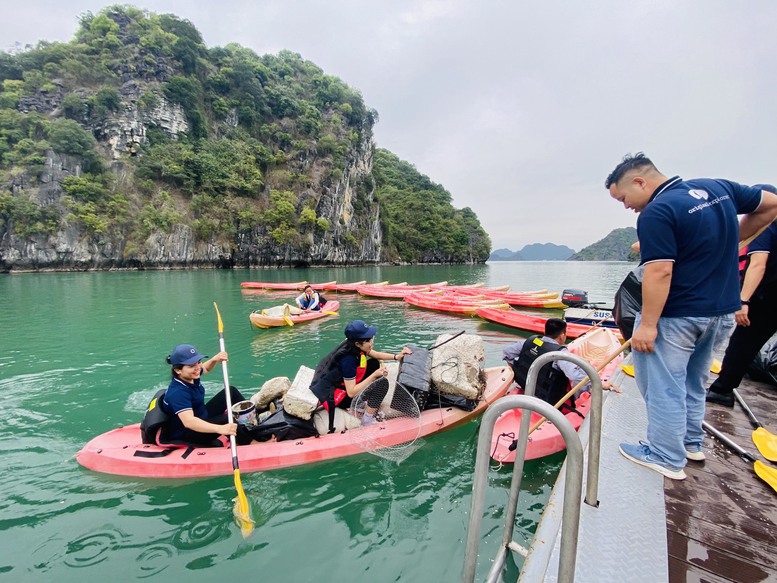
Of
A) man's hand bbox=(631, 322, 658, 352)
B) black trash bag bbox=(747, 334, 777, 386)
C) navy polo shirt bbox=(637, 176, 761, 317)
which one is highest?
navy polo shirt bbox=(637, 176, 761, 317)

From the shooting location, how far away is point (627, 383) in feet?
14.3

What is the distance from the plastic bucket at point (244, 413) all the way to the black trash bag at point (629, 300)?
437 centimetres

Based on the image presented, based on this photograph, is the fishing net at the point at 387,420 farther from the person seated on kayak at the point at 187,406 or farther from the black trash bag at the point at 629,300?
the black trash bag at the point at 629,300

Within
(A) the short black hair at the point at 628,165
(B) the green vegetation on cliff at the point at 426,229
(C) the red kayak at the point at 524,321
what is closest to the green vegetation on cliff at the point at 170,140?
(B) the green vegetation on cliff at the point at 426,229

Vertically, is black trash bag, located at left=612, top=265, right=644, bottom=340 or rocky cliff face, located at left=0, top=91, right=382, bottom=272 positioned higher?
rocky cliff face, located at left=0, top=91, right=382, bottom=272

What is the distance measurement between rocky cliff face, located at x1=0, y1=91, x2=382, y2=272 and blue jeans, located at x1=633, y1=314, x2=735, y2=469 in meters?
50.5

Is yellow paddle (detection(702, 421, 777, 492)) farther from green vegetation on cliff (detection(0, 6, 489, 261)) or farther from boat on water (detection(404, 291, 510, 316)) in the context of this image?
green vegetation on cliff (detection(0, 6, 489, 261))

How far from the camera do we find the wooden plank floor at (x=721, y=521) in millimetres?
1674

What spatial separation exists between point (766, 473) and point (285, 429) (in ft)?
15.0

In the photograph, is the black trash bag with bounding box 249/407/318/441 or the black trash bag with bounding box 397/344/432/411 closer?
the black trash bag with bounding box 249/407/318/441

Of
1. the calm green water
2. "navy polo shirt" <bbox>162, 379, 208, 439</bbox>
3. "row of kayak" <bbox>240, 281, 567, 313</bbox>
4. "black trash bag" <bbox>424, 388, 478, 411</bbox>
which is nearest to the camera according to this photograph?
the calm green water

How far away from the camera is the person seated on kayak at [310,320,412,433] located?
13.9 feet

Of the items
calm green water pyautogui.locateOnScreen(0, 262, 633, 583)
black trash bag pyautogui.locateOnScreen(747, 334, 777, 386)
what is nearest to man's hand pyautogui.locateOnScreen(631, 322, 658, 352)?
calm green water pyautogui.locateOnScreen(0, 262, 633, 583)

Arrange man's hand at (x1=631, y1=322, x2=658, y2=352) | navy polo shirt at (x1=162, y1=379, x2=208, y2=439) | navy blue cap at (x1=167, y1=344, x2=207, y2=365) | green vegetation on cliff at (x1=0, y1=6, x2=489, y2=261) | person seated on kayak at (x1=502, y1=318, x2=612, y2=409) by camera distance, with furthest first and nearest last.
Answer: green vegetation on cliff at (x1=0, y1=6, x2=489, y2=261)
person seated on kayak at (x1=502, y1=318, x2=612, y2=409)
navy polo shirt at (x1=162, y1=379, x2=208, y2=439)
navy blue cap at (x1=167, y1=344, x2=207, y2=365)
man's hand at (x1=631, y1=322, x2=658, y2=352)
